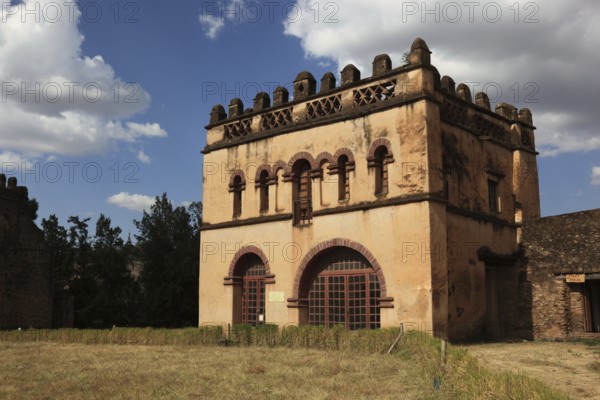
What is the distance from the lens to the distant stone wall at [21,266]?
26.2 m

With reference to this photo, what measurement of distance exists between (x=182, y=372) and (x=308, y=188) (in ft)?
31.7

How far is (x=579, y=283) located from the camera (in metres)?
19.0

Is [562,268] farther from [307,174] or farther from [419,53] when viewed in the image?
[307,174]

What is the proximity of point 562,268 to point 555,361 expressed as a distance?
6539 mm

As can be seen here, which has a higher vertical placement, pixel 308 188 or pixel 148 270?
pixel 308 188

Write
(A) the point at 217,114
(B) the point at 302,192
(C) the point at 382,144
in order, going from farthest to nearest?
(A) the point at 217,114, (B) the point at 302,192, (C) the point at 382,144

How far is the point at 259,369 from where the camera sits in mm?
11914

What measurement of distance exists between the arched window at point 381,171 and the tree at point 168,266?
48.5ft

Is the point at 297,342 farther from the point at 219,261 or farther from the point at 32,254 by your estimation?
the point at 32,254

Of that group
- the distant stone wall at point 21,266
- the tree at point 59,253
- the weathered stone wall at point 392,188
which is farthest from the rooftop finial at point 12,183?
the weathered stone wall at point 392,188

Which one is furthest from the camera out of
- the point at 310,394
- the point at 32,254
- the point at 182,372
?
the point at 32,254

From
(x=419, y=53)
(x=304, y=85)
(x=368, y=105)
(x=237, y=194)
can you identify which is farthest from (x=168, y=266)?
(x=419, y=53)

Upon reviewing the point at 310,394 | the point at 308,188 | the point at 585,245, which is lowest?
the point at 310,394

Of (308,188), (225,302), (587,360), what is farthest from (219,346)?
(587,360)
